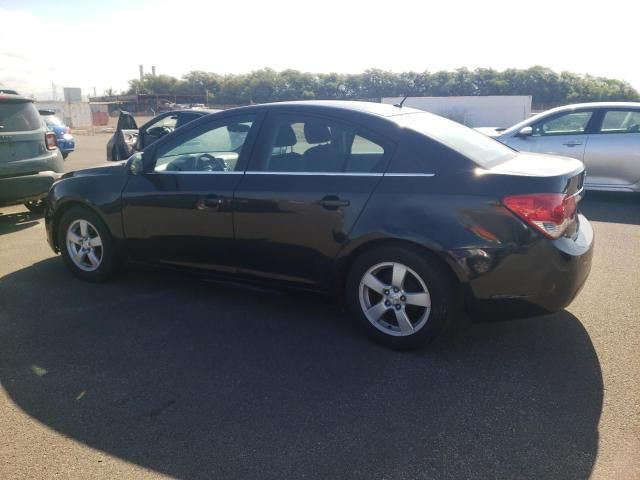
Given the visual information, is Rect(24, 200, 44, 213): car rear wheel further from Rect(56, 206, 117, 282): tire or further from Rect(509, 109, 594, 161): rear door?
Rect(509, 109, 594, 161): rear door

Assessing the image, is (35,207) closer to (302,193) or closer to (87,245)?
(87,245)

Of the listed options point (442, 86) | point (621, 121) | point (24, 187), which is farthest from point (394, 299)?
point (442, 86)

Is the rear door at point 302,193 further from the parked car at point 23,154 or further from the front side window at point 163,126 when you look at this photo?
the front side window at point 163,126

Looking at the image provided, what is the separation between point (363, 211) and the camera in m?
3.50

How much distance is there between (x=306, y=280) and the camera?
Answer: 12.6 ft

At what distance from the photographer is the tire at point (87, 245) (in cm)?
474

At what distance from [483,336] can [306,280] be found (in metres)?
1.31

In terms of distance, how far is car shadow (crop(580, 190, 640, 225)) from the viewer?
23.8ft

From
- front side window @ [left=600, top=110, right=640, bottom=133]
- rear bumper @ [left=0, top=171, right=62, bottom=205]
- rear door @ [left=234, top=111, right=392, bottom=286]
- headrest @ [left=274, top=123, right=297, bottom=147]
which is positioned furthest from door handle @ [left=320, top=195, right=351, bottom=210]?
front side window @ [left=600, top=110, right=640, bottom=133]

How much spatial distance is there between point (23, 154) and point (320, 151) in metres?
4.86

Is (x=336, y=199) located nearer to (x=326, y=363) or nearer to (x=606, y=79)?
(x=326, y=363)

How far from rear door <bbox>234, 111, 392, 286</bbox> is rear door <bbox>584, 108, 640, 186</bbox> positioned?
588 centimetres

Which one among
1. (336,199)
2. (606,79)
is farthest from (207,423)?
(606,79)

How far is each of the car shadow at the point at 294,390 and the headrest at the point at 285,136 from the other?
4.29 feet
